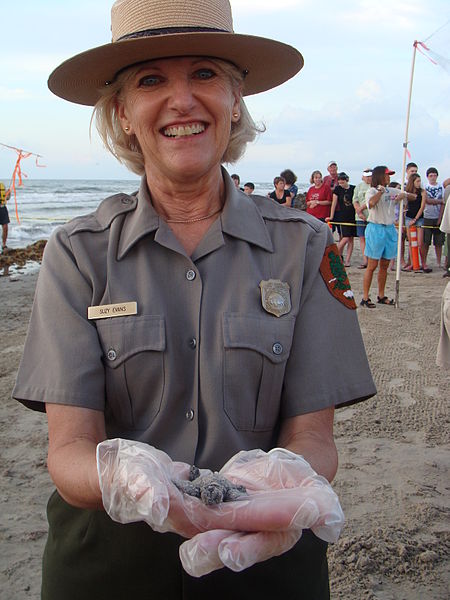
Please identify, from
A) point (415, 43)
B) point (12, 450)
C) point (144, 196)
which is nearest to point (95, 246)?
point (144, 196)

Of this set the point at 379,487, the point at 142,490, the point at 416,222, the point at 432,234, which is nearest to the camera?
the point at 142,490

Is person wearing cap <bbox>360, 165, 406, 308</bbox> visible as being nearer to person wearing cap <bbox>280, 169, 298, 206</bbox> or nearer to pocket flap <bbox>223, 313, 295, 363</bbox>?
person wearing cap <bbox>280, 169, 298, 206</bbox>

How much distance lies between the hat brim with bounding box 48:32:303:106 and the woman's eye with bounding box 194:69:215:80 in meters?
0.04

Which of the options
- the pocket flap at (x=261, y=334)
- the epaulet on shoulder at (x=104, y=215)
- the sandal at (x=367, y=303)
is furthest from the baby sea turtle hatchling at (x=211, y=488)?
the sandal at (x=367, y=303)

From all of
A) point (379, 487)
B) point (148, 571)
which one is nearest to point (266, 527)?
point (148, 571)

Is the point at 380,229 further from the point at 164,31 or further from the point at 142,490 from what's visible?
the point at 142,490

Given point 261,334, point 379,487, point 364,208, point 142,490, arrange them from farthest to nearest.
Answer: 1. point 364,208
2. point 379,487
3. point 261,334
4. point 142,490

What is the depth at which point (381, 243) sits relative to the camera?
26.8 feet

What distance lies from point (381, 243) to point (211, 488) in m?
7.10

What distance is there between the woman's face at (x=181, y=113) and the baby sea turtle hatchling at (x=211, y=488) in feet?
2.81

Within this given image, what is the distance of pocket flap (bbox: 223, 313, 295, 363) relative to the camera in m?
1.77

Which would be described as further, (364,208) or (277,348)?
(364,208)

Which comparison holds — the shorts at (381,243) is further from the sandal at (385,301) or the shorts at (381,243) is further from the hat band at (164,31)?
the hat band at (164,31)

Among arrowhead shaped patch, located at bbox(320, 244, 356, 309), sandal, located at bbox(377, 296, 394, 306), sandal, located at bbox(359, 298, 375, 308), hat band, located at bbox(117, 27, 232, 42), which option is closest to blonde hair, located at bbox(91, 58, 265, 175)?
hat band, located at bbox(117, 27, 232, 42)
